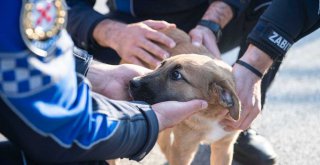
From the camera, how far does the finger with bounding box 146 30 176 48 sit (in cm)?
256

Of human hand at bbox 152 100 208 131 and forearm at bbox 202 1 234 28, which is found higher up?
human hand at bbox 152 100 208 131

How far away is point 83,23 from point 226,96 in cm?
103

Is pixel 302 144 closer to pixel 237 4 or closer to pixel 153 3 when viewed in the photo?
pixel 237 4

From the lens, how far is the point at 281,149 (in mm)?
2896

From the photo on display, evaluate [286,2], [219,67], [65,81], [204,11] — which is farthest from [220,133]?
[65,81]

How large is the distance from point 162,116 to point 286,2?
90 centimetres

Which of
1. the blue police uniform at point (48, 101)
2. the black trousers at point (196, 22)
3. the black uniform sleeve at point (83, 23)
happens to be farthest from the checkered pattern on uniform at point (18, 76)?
the black trousers at point (196, 22)

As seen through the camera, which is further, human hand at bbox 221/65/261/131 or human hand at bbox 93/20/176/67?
human hand at bbox 93/20/176/67

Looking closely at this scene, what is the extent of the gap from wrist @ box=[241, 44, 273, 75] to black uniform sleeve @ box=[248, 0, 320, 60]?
0.7 inches

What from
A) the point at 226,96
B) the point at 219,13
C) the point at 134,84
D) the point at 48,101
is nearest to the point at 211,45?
the point at 219,13

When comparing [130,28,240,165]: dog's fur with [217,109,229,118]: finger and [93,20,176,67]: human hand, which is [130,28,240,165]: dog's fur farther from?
[93,20,176,67]: human hand

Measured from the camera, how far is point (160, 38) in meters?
2.57

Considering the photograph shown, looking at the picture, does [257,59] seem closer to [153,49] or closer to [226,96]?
[226,96]

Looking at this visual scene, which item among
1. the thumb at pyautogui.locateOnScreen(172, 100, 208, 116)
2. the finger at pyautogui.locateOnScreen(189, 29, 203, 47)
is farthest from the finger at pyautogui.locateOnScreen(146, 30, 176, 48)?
the thumb at pyautogui.locateOnScreen(172, 100, 208, 116)
